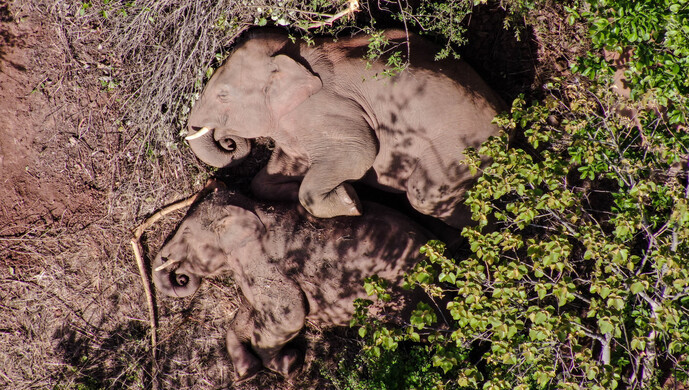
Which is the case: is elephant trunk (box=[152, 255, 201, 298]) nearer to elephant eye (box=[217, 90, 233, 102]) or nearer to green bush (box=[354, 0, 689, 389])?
elephant eye (box=[217, 90, 233, 102])

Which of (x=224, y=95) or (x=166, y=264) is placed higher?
(x=224, y=95)

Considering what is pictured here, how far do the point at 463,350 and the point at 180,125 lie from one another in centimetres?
363

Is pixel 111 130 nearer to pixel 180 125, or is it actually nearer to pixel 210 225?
pixel 180 125

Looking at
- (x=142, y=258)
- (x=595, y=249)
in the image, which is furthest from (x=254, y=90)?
(x=595, y=249)

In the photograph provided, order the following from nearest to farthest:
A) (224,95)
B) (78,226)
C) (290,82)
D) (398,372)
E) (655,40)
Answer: (655,40)
(398,372)
(290,82)
(224,95)
(78,226)

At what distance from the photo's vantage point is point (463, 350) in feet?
13.8

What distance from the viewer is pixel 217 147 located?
5379 mm

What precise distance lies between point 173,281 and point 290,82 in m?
2.40

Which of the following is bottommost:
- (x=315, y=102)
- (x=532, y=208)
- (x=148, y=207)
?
(x=148, y=207)

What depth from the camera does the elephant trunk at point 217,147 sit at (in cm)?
528

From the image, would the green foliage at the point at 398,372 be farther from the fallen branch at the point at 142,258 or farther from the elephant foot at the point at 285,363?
the fallen branch at the point at 142,258

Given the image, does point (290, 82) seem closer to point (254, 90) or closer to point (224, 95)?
point (254, 90)

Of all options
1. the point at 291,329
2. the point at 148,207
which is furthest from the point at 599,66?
the point at 148,207

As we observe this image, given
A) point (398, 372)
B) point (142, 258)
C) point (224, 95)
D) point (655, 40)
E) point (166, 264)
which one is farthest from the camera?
point (142, 258)
